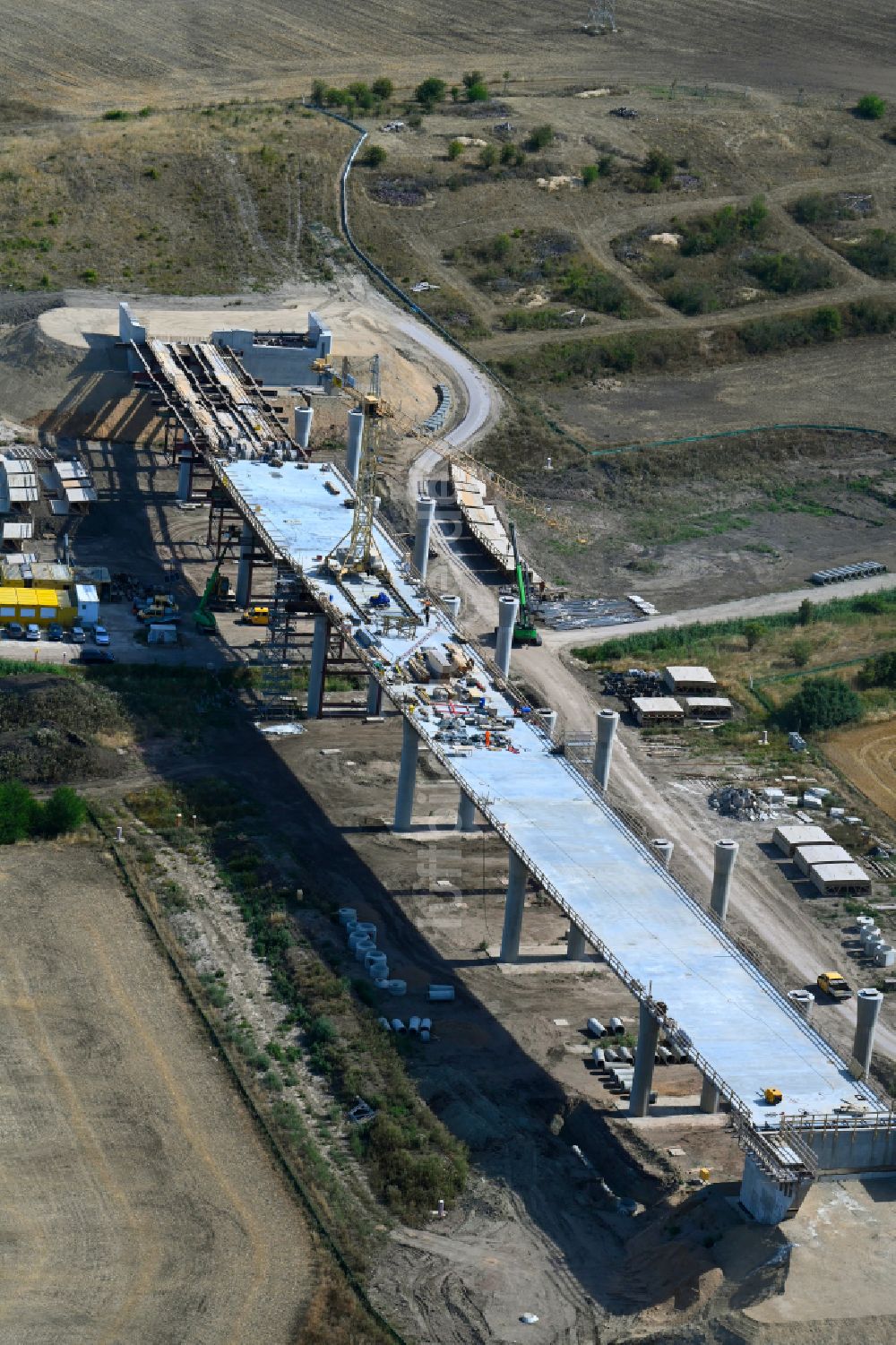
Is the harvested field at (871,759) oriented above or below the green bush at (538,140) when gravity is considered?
below

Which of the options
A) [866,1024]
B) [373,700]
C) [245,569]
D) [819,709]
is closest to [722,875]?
[866,1024]

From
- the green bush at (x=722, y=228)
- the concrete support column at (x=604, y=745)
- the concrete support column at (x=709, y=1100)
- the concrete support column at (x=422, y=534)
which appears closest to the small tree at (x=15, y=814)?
the concrete support column at (x=604, y=745)

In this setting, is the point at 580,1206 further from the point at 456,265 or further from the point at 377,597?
the point at 456,265

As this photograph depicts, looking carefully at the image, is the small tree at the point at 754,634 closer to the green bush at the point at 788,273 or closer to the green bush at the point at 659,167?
the green bush at the point at 788,273

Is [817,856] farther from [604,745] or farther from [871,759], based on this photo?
[871,759]

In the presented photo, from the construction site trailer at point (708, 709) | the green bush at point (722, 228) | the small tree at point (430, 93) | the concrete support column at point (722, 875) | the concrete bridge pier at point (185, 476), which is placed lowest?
the construction site trailer at point (708, 709)

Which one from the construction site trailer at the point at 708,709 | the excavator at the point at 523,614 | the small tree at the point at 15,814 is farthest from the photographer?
the excavator at the point at 523,614

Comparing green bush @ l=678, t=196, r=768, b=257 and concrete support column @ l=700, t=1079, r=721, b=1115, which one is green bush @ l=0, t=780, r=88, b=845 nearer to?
concrete support column @ l=700, t=1079, r=721, b=1115
